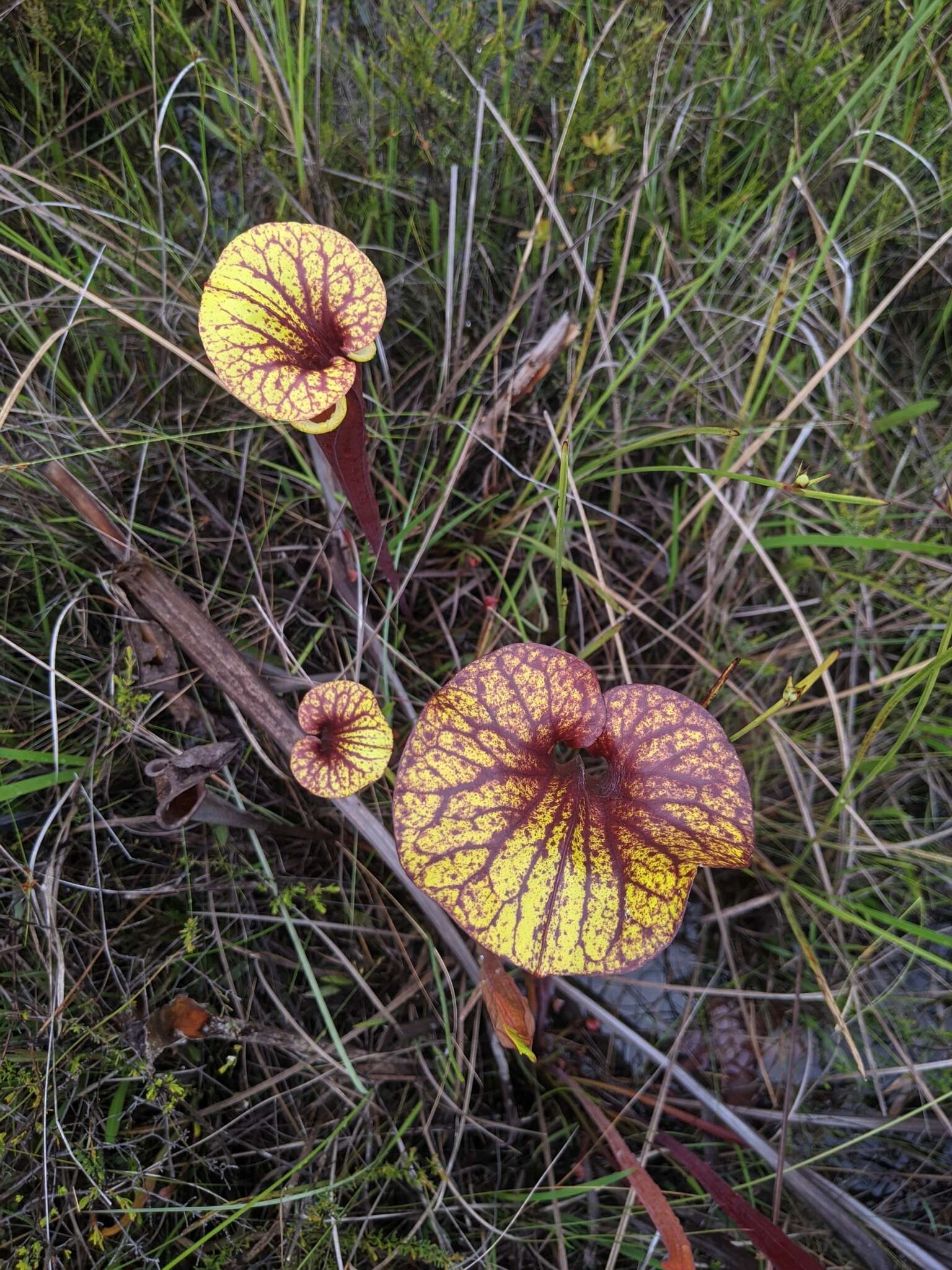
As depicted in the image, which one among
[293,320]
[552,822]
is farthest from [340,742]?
[293,320]

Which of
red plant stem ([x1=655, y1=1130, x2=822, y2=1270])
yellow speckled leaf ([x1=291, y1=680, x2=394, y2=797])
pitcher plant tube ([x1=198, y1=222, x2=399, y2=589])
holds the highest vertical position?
pitcher plant tube ([x1=198, y1=222, x2=399, y2=589])

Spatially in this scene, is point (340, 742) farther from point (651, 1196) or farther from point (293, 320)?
point (651, 1196)

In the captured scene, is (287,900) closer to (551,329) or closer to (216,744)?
(216,744)

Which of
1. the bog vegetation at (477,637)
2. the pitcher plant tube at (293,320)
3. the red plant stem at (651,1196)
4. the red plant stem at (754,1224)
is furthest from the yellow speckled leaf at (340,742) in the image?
the red plant stem at (754,1224)

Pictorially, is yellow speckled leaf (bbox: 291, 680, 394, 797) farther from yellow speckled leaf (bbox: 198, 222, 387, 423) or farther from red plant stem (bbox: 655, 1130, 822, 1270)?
red plant stem (bbox: 655, 1130, 822, 1270)

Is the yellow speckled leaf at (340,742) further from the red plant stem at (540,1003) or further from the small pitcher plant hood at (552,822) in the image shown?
the red plant stem at (540,1003)

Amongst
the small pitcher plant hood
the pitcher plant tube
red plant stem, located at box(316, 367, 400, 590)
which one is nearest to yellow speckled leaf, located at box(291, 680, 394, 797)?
the small pitcher plant hood

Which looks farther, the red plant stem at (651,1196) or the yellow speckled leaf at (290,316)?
the red plant stem at (651,1196)
